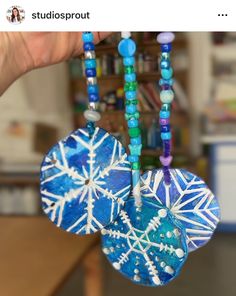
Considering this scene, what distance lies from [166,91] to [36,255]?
622 millimetres

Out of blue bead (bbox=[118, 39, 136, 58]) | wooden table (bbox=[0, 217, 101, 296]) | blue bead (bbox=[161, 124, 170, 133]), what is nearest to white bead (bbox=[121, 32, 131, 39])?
blue bead (bbox=[118, 39, 136, 58])

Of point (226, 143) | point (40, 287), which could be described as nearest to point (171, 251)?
point (40, 287)

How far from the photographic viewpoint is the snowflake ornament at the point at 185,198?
0.44m

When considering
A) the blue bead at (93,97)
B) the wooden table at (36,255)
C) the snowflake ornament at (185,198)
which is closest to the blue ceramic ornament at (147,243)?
the snowflake ornament at (185,198)

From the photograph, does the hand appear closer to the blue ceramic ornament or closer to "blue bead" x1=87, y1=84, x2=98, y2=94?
"blue bead" x1=87, y1=84, x2=98, y2=94

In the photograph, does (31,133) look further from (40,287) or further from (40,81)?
(40,287)

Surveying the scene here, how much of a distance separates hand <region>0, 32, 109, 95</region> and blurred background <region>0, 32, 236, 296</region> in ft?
0.20

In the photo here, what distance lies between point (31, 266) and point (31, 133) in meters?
1.24

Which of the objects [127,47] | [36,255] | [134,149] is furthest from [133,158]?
[36,255]

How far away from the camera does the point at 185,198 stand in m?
0.44
